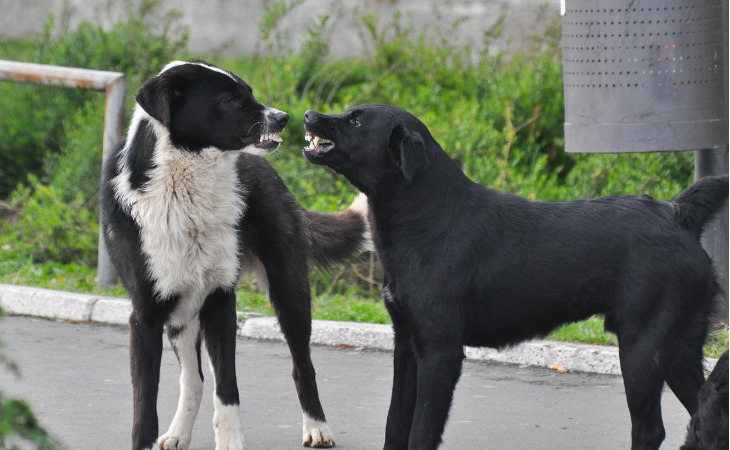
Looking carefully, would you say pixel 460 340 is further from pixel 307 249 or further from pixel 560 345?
pixel 560 345

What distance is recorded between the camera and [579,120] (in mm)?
6816

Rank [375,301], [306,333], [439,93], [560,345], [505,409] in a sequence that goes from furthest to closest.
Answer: [439,93] → [375,301] → [560,345] → [505,409] → [306,333]

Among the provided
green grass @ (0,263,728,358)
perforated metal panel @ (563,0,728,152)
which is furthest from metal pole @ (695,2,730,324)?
green grass @ (0,263,728,358)

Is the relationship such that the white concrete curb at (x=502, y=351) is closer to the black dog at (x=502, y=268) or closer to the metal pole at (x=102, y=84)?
the metal pole at (x=102, y=84)

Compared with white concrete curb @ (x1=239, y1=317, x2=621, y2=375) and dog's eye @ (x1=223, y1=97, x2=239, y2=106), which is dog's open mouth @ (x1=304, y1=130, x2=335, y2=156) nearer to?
dog's eye @ (x1=223, y1=97, x2=239, y2=106)

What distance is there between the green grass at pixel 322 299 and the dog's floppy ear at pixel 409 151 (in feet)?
8.07

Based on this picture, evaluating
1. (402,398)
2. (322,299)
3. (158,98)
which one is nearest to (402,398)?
(402,398)

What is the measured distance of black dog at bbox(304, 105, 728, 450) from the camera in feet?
15.0

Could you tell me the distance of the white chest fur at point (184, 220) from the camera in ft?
16.2

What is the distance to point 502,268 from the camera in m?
4.73

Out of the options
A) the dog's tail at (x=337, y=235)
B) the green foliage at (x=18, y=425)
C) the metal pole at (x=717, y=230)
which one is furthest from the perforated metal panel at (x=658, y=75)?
the green foliage at (x=18, y=425)

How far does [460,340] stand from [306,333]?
3.61 ft

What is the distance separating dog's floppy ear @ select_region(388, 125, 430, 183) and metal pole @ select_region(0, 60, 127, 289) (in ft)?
11.7

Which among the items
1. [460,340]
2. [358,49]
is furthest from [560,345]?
[358,49]
